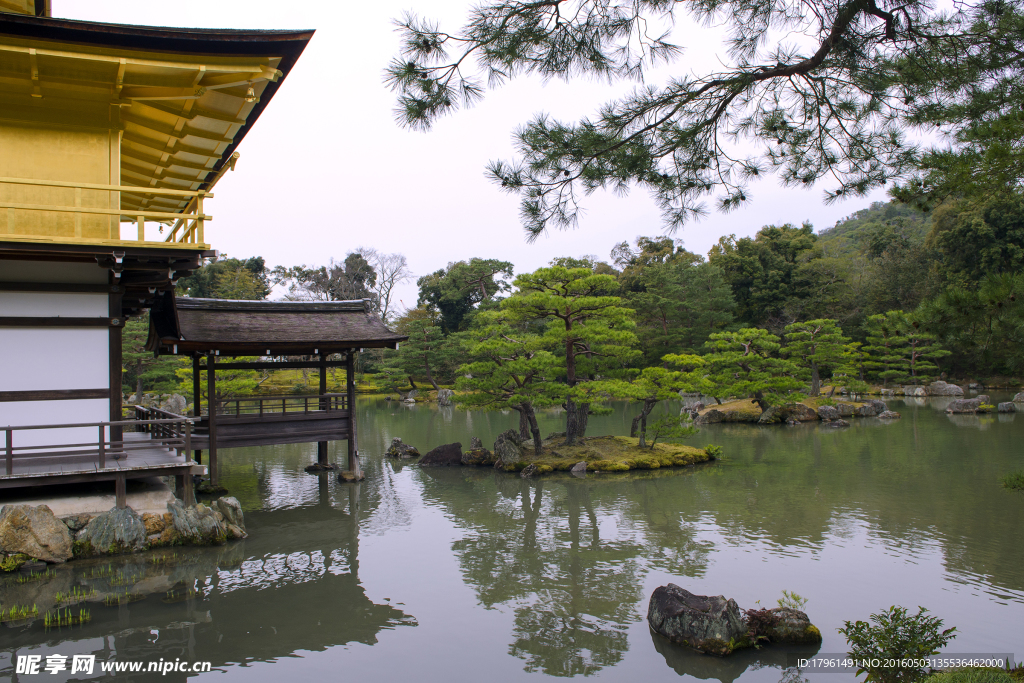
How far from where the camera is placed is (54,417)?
676 cm

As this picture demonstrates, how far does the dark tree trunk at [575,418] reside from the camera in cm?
1273

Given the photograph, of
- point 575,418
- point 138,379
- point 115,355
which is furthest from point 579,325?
point 138,379

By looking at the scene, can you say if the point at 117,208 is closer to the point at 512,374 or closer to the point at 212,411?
the point at 212,411

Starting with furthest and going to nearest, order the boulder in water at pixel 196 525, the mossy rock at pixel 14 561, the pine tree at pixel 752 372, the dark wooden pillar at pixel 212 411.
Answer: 1. the pine tree at pixel 752 372
2. the dark wooden pillar at pixel 212 411
3. the boulder in water at pixel 196 525
4. the mossy rock at pixel 14 561

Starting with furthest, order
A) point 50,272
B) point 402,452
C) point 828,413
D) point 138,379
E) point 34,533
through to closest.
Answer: point 138,379
point 828,413
point 402,452
point 50,272
point 34,533

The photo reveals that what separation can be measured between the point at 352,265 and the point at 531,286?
2973 centimetres

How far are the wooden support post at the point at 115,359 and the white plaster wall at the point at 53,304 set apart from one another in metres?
0.08

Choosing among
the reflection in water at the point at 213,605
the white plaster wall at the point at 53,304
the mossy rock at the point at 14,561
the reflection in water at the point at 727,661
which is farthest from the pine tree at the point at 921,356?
the mossy rock at the point at 14,561

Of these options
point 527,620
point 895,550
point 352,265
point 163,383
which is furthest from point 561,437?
point 352,265

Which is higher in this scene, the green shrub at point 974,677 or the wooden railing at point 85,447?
the wooden railing at point 85,447

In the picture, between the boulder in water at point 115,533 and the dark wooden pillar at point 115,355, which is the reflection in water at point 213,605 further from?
the dark wooden pillar at point 115,355

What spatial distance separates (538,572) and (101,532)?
455 centimetres

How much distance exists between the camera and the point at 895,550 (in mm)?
6621

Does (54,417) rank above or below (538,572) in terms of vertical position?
above
